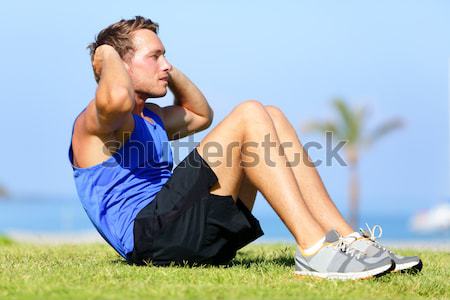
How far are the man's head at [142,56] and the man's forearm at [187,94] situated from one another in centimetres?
52

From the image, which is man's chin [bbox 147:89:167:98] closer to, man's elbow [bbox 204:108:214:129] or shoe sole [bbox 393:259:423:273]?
man's elbow [bbox 204:108:214:129]

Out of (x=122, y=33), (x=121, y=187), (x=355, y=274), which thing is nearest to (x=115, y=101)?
(x=121, y=187)

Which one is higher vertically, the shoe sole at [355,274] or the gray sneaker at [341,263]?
the gray sneaker at [341,263]

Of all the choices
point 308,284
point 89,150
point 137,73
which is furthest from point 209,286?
point 137,73

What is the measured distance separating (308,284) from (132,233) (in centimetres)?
120

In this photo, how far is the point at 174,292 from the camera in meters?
3.85

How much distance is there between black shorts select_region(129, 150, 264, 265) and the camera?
4.57 meters

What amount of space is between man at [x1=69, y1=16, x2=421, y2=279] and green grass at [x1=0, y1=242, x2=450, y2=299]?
14 cm

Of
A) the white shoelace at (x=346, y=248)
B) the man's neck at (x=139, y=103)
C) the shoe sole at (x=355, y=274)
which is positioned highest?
the man's neck at (x=139, y=103)

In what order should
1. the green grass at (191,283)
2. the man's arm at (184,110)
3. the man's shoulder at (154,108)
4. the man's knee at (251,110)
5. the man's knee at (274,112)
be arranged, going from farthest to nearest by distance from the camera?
the man's arm at (184,110)
the man's shoulder at (154,108)
the man's knee at (274,112)
the man's knee at (251,110)
the green grass at (191,283)

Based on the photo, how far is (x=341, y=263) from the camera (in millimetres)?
4367

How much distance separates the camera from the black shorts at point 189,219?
15.0 feet

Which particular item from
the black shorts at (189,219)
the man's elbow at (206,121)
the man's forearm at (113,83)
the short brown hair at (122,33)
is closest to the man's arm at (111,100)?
the man's forearm at (113,83)

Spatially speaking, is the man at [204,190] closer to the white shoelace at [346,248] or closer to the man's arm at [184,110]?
the white shoelace at [346,248]
